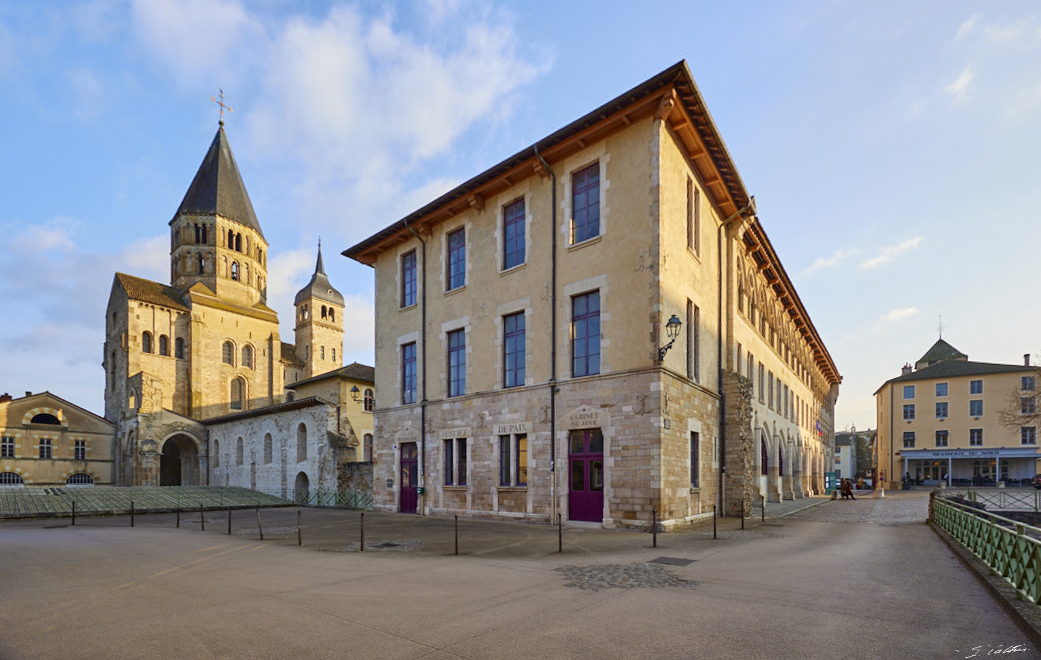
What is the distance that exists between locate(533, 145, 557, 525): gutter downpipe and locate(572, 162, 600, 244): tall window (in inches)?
25.6

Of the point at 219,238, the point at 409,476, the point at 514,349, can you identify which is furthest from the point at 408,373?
the point at 219,238

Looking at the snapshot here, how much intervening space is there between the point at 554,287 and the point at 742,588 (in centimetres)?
1069

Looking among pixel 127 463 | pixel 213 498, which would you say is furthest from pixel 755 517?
pixel 127 463

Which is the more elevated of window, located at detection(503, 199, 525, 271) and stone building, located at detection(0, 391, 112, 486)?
window, located at detection(503, 199, 525, 271)

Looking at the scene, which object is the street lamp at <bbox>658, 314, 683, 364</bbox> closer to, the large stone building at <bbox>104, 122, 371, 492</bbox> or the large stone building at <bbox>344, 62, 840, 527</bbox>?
the large stone building at <bbox>344, 62, 840, 527</bbox>

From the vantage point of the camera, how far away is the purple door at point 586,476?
621 inches

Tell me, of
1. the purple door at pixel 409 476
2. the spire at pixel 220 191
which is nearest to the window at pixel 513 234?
the purple door at pixel 409 476

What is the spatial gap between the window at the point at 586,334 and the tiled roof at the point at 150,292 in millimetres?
44379

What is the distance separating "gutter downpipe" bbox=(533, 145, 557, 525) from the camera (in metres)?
16.7

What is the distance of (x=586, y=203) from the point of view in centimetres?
1714

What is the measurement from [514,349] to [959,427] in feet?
177

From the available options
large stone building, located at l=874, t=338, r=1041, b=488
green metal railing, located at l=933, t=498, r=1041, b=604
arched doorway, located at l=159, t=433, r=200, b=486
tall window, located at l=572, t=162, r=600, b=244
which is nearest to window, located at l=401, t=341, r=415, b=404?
tall window, located at l=572, t=162, r=600, b=244

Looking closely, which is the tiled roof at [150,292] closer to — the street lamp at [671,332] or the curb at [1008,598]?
the street lamp at [671,332]

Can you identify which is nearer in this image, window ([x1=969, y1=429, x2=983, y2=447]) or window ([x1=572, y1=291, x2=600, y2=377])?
window ([x1=572, y1=291, x2=600, y2=377])
